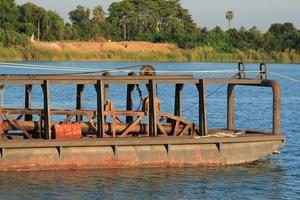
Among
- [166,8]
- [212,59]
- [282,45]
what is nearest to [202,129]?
[212,59]

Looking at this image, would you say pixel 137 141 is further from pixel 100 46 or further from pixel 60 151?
pixel 100 46

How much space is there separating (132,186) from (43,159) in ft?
8.24

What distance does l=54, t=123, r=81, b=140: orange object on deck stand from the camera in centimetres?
2347

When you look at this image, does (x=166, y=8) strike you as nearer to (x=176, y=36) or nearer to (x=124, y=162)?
(x=176, y=36)

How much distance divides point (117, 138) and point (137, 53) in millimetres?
90274

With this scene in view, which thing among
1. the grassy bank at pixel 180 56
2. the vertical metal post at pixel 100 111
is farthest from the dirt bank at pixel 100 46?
the vertical metal post at pixel 100 111

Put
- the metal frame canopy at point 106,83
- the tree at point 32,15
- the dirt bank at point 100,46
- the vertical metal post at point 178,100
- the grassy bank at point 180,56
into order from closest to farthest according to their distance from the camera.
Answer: the metal frame canopy at point 106,83 < the vertical metal post at point 178,100 < the grassy bank at point 180,56 < the dirt bank at point 100,46 < the tree at point 32,15

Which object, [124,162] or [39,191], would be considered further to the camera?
[124,162]

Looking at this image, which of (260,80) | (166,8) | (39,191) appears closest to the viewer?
(39,191)

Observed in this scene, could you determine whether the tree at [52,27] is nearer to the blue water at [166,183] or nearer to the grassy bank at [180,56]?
the grassy bank at [180,56]

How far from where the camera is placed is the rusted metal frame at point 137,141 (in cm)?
2252

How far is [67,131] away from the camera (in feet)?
77.3

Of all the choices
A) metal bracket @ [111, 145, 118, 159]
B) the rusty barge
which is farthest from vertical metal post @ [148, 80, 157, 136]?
metal bracket @ [111, 145, 118, 159]

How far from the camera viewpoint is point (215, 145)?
2459cm
